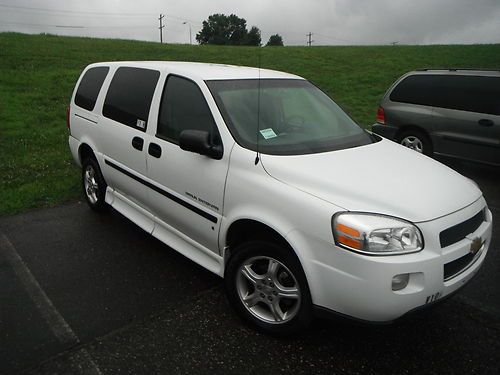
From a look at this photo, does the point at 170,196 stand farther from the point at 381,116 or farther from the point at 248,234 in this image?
the point at 381,116

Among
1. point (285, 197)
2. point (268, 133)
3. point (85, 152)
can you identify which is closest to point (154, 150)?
point (268, 133)

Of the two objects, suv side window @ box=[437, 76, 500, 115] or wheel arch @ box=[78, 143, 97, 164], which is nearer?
wheel arch @ box=[78, 143, 97, 164]

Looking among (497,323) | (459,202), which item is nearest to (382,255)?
(459,202)

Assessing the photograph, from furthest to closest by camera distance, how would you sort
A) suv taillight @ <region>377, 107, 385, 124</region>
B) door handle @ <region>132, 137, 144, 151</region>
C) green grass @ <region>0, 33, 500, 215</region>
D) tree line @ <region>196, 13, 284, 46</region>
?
tree line @ <region>196, 13, 284, 46</region> → suv taillight @ <region>377, 107, 385, 124</region> → green grass @ <region>0, 33, 500, 215</region> → door handle @ <region>132, 137, 144, 151</region>

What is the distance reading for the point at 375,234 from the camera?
7.75 ft

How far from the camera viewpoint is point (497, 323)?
3.06 meters

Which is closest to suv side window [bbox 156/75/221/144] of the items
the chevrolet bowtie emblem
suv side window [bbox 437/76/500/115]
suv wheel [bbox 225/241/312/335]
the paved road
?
suv wheel [bbox 225/241/312/335]

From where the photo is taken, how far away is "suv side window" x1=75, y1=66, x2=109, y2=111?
4676 mm

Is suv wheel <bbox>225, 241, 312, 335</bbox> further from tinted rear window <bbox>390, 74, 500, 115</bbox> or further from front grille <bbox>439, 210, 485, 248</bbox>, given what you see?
tinted rear window <bbox>390, 74, 500, 115</bbox>

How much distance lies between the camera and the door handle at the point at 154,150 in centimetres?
355

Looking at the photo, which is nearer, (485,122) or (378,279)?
(378,279)

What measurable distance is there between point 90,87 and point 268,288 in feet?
10.8

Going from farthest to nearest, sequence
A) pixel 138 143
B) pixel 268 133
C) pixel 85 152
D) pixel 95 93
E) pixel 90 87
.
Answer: pixel 85 152
pixel 90 87
pixel 95 93
pixel 138 143
pixel 268 133

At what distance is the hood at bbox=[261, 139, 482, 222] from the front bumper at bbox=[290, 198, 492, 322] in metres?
0.16
